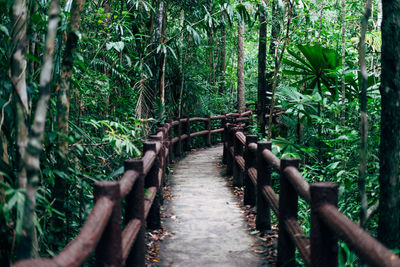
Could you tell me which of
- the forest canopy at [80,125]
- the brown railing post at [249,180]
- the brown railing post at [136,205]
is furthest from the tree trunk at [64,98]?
the brown railing post at [249,180]

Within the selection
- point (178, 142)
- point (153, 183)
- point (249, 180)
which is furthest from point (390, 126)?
point (178, 142)

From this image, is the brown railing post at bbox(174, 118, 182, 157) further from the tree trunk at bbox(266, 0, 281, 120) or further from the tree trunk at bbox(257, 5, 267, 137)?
the tree trunk at bbox(266, 0, 281, 120)

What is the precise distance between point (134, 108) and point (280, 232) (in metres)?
5.86

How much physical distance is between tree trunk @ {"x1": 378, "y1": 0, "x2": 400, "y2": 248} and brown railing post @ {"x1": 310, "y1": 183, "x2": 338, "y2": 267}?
0.72 m

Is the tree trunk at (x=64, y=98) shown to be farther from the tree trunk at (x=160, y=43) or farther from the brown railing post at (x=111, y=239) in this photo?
the tree trunk at (x=160, y=43)

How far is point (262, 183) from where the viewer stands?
457 centimetres

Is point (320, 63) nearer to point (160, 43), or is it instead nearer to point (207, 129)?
point (160, 43)

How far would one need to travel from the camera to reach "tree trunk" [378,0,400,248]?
2.89 metres

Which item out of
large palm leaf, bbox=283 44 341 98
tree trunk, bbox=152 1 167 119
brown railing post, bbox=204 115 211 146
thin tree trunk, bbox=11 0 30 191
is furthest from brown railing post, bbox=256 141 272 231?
brown railing post, bbox=204 115 211 146

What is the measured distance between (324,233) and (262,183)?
2087mm

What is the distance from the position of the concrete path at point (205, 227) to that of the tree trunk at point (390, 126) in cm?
131

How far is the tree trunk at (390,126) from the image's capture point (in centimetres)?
289

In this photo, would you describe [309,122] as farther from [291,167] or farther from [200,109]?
[200,109]

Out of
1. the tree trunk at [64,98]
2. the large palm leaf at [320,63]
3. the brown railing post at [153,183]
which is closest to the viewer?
the tree trunk at [64,98]
